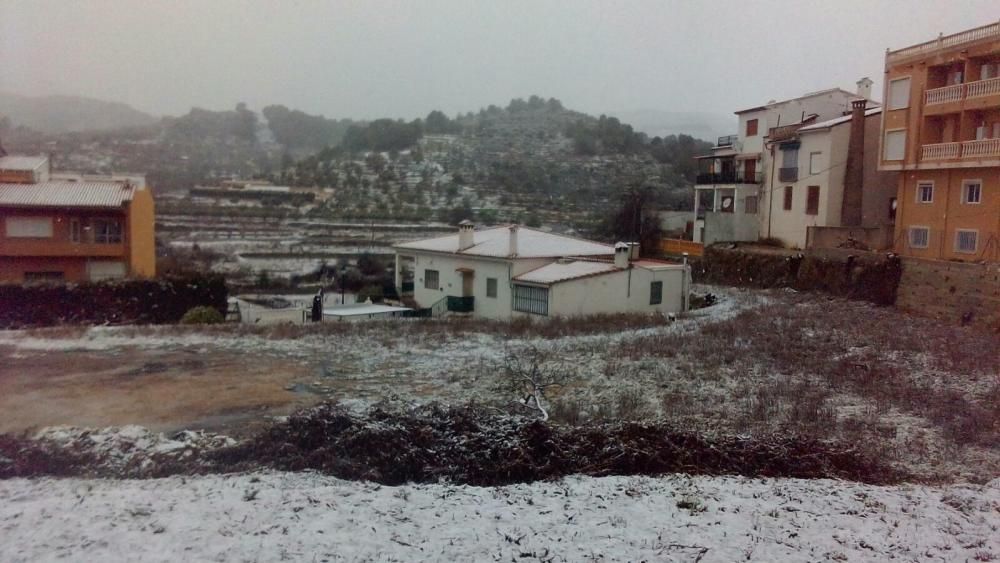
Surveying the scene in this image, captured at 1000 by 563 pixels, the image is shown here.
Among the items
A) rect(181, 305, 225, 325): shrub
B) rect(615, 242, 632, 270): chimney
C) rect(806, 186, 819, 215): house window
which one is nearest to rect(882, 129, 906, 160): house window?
rect(806, 186, 819, 215): house window

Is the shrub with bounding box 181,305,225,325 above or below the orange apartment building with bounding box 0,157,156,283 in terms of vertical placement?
below

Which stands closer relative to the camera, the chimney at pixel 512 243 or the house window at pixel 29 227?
the chimney at pixel 512 243

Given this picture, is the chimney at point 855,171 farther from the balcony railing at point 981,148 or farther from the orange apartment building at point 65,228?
the orange apartment building at point 65,228

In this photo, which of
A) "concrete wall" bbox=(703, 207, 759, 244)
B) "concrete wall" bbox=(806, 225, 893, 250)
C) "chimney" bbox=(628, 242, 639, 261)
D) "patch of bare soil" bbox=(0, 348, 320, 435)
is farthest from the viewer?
"concrete wall" bbox=(703, 207, 759, 244)

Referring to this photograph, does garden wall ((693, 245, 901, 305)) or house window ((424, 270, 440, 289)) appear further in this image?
house window ((424, 270, 440, 289))

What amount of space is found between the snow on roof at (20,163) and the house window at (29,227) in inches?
119

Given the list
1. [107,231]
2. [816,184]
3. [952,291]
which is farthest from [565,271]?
[107,231]

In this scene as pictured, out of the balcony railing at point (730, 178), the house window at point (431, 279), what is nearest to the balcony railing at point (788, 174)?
the balcony railing at point (730, 178)

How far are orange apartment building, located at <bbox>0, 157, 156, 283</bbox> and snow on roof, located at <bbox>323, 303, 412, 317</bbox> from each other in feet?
24.2

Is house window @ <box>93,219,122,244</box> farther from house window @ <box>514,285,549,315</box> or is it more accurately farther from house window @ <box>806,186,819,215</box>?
house window @ <box>806,186,819,215</box>

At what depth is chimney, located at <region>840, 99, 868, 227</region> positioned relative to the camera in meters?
26.5

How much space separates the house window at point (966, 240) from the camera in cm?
1948

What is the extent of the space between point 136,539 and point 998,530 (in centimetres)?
712

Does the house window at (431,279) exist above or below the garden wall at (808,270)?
below
